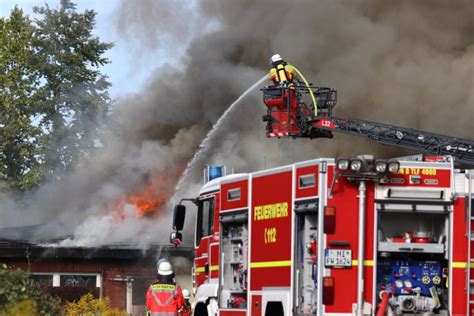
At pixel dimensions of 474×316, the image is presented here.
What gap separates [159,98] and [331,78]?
7824mm

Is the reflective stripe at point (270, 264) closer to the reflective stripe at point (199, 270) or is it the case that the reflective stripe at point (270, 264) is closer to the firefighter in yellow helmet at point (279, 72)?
the reflective stripe at point (199, 270)

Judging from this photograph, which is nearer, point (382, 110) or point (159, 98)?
point (382, 110)

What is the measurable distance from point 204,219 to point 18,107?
2830 cm

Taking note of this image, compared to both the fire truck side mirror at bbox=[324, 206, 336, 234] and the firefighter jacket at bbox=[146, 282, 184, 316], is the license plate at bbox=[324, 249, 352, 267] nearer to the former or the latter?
the fire truck side mirror at bbox=[324, 206, 336, 234]

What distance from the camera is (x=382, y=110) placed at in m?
34.9

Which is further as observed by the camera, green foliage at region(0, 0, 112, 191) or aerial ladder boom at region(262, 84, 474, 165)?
green foliage at region(0, 0, 112, 191)

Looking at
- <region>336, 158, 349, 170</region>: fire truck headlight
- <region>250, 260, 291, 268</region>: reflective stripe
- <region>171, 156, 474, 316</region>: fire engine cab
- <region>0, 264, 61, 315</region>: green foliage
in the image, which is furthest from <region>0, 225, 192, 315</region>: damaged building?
<region>336, 158, 349, 170</region>: fire truck headlight

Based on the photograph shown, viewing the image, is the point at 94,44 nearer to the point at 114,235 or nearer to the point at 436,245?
the point at 114,235

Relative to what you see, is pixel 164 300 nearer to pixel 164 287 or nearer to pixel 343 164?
pixel 164 287

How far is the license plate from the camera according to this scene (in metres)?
15.4

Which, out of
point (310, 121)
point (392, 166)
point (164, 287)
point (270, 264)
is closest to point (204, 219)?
point (270, 264)

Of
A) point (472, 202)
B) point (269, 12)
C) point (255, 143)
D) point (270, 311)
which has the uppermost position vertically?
point (269, 12)

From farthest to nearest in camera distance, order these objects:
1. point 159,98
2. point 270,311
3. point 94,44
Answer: point 94,44, point 159,98, point 270,311

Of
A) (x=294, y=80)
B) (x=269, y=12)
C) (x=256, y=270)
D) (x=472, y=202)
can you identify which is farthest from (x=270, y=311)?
(x=269, y=12)
